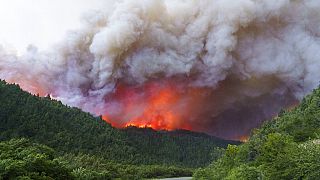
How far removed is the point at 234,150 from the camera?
135 ft

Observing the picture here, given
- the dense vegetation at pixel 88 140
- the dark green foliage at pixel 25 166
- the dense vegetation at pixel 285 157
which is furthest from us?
the dense vegetation at pixel 88 140

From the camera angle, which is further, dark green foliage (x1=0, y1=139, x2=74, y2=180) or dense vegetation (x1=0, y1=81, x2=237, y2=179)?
dense vegetation (x1=0, y1=81, x2=237, y2=179)

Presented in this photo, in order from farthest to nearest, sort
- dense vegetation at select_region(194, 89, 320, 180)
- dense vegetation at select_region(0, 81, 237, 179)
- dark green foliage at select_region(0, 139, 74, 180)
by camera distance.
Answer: dense vegetation at select_region(0, 81, 237, 179)
dark green foliage at select_region(0, 139, 74, 180)
dense vegetation at select_region(194, 89, 320, 180)

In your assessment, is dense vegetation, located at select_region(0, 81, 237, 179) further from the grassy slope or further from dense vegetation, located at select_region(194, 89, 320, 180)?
dense vegetation, located at select_region(194, 89, 320, 180)

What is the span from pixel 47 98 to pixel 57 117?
517 inches

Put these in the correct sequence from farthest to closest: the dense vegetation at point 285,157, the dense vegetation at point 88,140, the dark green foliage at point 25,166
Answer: the dense vegetation at point 88,140, the dark green foliage at point 25,166, the dense vegetation at point 285,157

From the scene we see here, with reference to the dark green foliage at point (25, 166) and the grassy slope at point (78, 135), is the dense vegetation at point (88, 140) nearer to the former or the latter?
the grassy slope at point (78, 135)

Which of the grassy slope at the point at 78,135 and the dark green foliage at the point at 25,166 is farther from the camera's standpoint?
the grassy slope at the point at 78,135

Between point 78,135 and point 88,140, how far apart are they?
214 cm

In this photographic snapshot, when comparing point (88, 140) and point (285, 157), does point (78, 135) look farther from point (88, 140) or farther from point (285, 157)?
point (285, 157)

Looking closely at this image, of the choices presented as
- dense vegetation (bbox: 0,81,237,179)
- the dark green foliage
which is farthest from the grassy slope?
the dark green foliage

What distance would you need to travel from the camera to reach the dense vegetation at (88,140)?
73438 millimetres

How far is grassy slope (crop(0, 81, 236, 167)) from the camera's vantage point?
80.2 metres

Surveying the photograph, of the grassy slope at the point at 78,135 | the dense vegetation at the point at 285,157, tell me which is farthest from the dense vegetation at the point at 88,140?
the dense vegetation at the point at 285,157
